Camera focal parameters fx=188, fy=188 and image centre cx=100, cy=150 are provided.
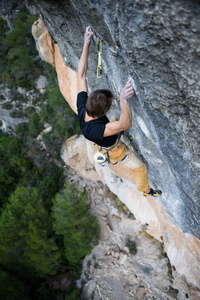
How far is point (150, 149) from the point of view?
3.14m

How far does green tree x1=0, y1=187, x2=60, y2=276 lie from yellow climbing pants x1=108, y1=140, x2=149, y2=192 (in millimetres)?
6385

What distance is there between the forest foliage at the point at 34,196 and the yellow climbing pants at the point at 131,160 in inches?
219

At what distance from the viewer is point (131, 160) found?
3.34m

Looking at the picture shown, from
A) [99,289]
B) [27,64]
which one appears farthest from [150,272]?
[27,64]

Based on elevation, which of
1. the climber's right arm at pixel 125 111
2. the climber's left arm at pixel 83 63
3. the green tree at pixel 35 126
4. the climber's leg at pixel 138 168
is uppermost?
the climber's left arm at pixel 83 63

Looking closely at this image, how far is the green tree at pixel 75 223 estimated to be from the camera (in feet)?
28.0

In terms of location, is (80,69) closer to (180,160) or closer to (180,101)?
(180,101)

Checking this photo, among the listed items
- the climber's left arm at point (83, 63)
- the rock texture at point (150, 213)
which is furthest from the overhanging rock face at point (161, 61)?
the rock texture at point (150, 213)

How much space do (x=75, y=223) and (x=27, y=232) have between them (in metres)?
2.18

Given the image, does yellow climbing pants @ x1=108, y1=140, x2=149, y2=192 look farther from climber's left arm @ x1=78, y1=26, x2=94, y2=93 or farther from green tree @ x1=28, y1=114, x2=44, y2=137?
green tree @ x1=28, y1=114, x2=44, y2=137

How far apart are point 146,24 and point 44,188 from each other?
432 inches

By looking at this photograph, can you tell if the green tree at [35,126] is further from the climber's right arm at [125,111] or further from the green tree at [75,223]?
the climber's right arm at [125,111]

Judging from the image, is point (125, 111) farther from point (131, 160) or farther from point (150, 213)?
point (150, 213)

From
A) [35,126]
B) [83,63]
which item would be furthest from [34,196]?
[83,63]
